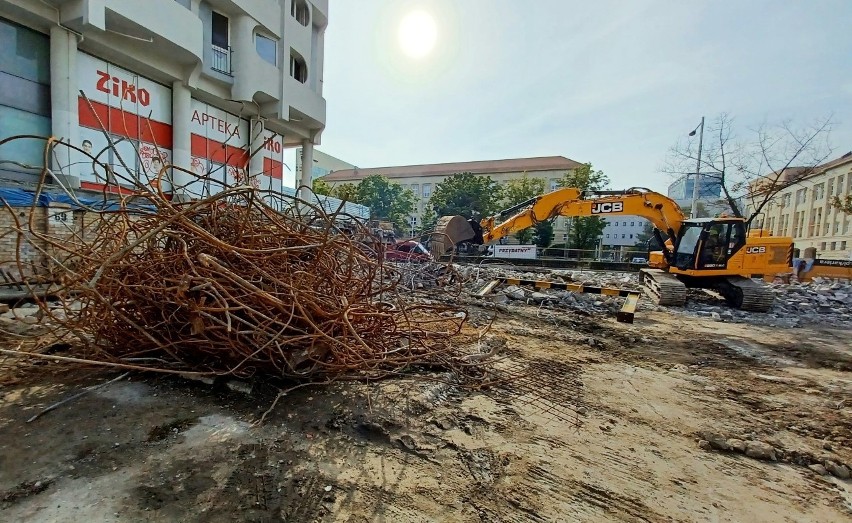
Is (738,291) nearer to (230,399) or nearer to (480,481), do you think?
(480,481)

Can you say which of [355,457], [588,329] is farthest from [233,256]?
[588,329]

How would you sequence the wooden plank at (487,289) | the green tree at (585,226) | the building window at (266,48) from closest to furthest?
the wooden plank at (487,289) < the building window at (266,48) < the green tree at (585,226)

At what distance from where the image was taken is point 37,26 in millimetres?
8867

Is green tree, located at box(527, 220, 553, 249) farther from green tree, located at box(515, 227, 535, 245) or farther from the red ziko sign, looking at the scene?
the red ziko sign

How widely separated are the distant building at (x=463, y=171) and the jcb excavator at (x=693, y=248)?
39967mm

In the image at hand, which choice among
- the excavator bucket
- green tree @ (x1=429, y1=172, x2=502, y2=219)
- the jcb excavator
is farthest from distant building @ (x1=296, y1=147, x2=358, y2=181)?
the jcb excavator

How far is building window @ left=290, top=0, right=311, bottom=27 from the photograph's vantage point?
16.3 m

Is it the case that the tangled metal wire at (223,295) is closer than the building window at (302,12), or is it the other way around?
the tangled metal wire at (223,295)

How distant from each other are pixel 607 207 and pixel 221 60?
1338 centimetres

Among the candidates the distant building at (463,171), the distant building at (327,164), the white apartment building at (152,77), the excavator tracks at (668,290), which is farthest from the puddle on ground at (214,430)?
the distant building at (327,164)

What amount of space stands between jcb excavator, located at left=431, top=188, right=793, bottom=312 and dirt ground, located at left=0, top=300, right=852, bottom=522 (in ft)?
17.0

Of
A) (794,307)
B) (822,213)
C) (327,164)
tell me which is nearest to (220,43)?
(794,307)

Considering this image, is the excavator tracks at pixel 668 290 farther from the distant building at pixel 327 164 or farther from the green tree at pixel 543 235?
the distant building at pixel 327 164

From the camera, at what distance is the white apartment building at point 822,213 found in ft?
102
